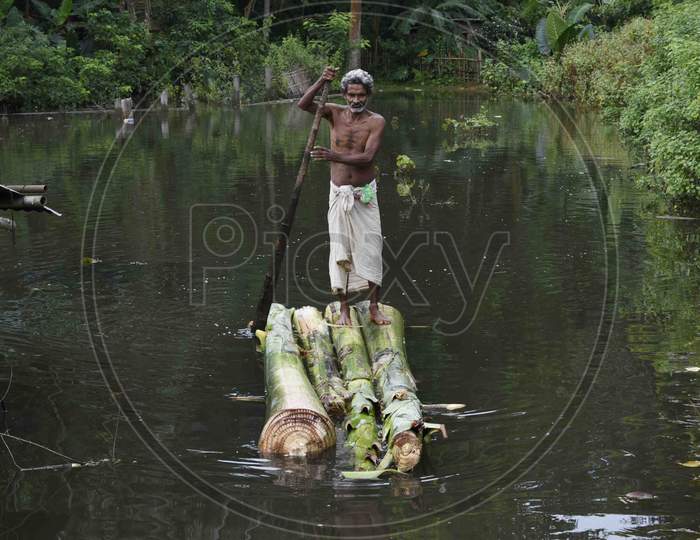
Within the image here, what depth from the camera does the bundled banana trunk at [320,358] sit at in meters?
5.94

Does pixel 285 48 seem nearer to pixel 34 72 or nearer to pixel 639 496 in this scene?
pixel 34 72

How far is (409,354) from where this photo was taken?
729cm

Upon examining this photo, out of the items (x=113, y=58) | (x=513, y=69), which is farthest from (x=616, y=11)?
(x=113, y=58)

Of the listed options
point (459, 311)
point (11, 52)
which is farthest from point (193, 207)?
point (11, 52)

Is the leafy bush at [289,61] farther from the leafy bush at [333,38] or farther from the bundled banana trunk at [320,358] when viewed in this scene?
the bundled banana trunk at [320,358]

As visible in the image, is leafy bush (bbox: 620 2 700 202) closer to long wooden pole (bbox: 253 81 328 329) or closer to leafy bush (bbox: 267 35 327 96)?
long wooden pole (bbox: 253 81 328 329)

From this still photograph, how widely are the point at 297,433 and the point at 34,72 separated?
21.7m

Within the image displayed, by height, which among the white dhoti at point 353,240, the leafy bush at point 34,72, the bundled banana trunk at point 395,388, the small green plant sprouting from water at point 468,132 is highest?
the leafy bush at point 34,72

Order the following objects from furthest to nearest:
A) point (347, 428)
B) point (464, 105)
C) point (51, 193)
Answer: point (464, 105) < point (51, 193) < point (347, 428)

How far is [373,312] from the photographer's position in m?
6.94

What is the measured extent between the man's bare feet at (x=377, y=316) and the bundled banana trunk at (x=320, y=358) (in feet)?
1.04

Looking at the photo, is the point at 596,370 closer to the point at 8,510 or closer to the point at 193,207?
the point at 8,510

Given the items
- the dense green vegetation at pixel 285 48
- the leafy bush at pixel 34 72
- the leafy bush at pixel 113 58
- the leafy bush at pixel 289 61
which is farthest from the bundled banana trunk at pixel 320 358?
the leafy bush at pixel 289 61

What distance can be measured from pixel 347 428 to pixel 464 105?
81.4ft
